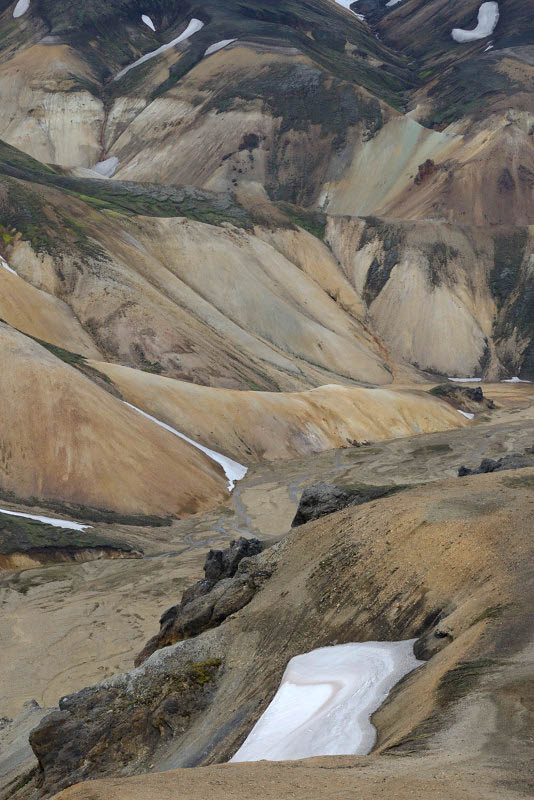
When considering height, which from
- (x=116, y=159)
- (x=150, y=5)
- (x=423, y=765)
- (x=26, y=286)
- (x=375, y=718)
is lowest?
(x=375, y=718)

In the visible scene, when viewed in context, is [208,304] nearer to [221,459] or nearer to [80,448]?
[221,459]

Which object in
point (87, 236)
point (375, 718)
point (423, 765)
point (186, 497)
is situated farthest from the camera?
point (87, 236)

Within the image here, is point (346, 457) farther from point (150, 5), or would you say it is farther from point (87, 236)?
point (150, 5)

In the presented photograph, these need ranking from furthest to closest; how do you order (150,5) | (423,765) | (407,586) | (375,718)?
(150,5), (407,586), (375,718), (423,765)

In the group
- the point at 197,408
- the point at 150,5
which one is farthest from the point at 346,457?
the point at 150,5

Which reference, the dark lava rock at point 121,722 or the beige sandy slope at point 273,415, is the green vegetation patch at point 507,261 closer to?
the beige sandy slope at point 273,415

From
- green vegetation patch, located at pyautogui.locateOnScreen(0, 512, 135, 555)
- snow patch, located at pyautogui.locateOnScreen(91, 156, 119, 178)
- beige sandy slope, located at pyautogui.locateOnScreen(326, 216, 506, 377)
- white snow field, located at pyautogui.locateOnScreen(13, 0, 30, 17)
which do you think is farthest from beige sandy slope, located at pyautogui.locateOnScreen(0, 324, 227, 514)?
white snow field, located at pyautogui.locateOnScreen(13, 0, 30, 17)

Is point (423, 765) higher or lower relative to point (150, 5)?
lower
